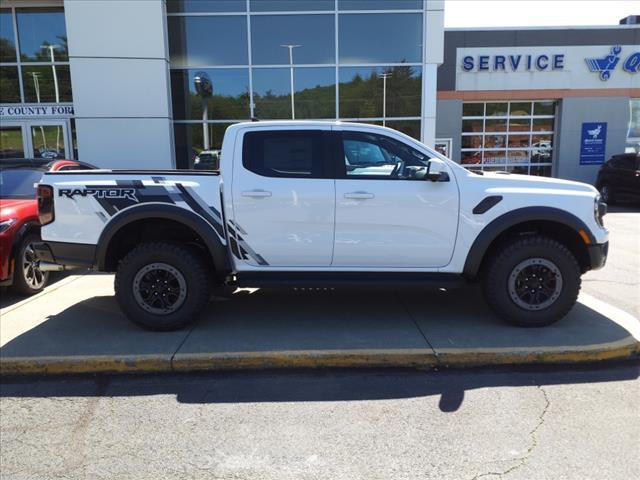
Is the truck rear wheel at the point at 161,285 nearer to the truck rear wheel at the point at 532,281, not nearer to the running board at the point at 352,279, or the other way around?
the running board at the point at 352,279

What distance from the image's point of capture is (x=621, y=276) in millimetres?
7055

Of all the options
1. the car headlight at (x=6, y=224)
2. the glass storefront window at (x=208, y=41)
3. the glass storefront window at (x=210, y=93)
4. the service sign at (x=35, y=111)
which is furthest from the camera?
the service sign at (x=35, y=111)

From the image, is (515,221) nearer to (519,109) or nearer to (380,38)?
(380,38)

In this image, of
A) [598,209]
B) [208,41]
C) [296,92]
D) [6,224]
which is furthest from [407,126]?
[6,224]

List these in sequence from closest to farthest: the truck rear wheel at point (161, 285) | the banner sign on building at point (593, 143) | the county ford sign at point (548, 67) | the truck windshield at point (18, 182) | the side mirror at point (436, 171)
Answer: the side mirror at point (436, 171) < the truck rear wheel at point (161, 285) < the truck windshield at point (18, 182) < the county ford sign at point (548, 67) < the banner sign on building at point (593, 143)

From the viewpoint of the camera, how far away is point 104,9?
37.3ft

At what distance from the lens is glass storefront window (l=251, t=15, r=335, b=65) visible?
41.8 ft

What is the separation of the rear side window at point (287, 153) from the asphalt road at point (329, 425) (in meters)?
1.83

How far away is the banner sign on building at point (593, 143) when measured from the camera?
1759 centimetres

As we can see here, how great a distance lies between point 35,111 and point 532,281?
1327 centimetres

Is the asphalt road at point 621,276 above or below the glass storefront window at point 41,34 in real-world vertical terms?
below

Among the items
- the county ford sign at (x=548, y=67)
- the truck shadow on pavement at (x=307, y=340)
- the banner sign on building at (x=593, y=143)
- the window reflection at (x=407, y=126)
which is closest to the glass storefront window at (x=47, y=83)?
the window reflection at (x=407, y=126)

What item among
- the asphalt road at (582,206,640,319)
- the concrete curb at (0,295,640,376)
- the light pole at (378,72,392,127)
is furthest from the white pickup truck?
the light pole at (378,72,392,127)

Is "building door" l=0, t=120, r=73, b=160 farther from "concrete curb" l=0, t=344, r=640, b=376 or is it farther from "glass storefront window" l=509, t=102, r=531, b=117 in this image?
"glass storefront window" l=509, t=102, r=531, b=117
